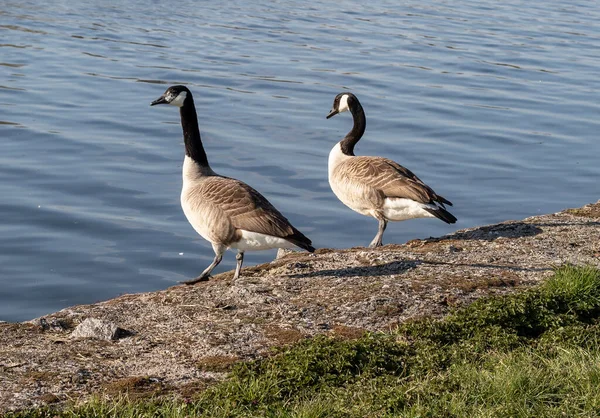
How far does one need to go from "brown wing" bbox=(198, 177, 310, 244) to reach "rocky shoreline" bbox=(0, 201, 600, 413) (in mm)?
433

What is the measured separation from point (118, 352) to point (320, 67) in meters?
16.8

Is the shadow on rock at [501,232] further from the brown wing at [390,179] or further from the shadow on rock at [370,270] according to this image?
the shadow on rock at [370,270]

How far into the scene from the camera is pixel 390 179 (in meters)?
10.1

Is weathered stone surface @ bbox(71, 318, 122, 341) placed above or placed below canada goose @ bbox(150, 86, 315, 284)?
below

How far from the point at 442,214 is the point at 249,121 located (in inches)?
319

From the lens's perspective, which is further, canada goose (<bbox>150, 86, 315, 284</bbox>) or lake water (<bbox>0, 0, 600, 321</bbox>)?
lake water (<bbox>0, 0, 600, 321</bbox>)

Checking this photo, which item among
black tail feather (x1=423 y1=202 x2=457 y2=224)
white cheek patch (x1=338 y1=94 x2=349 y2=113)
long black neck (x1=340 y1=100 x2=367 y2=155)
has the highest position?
white cheek patch (x1=338 y1=94 x2=349 y2=113)

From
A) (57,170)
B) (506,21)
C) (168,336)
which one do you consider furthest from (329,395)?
(506,21)

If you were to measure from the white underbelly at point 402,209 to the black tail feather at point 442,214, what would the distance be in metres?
0.11

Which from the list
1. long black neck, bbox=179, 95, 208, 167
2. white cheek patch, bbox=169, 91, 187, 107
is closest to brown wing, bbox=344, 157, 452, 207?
long black neck, bbox=179, 95, 208, 167

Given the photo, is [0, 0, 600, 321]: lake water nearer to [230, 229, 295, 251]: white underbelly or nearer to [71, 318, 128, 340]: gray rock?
[230, 229, 295, 251]: white underbelly

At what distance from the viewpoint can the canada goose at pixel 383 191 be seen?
32.1 ft

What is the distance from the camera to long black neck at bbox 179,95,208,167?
959cm

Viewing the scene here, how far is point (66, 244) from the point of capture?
35.7 ft
